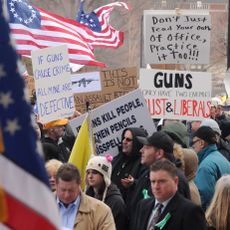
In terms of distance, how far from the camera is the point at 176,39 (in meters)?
12.5

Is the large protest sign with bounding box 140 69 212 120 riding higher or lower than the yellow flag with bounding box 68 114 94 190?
lower

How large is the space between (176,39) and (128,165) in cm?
476

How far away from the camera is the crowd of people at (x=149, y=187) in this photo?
539 cm

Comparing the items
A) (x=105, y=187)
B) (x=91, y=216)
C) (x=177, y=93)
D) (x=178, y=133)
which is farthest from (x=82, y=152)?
(x=177, y=93)

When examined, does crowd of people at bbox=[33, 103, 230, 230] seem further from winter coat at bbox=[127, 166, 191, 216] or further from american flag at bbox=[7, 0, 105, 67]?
american flag at bbox=[7, 0, 105, 67]

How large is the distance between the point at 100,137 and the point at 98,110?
292 mm

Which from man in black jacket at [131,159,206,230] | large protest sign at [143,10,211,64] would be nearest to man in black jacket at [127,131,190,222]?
man in black jacket at [131,159,206,230]

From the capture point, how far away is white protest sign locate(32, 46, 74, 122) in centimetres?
998

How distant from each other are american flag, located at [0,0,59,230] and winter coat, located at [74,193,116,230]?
3624 mm

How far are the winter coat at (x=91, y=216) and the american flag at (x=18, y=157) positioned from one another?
362cm

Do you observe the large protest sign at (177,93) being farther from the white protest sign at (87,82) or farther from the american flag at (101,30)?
the american flag at (101,30)

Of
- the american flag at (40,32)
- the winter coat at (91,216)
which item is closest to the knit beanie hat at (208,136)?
the winter coat at (91,216)

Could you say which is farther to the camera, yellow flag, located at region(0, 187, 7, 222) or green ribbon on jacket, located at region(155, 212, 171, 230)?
green ribbon on jacket, located at region(155, 212, 171, 230)

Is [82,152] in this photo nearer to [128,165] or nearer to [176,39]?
[128,165]
